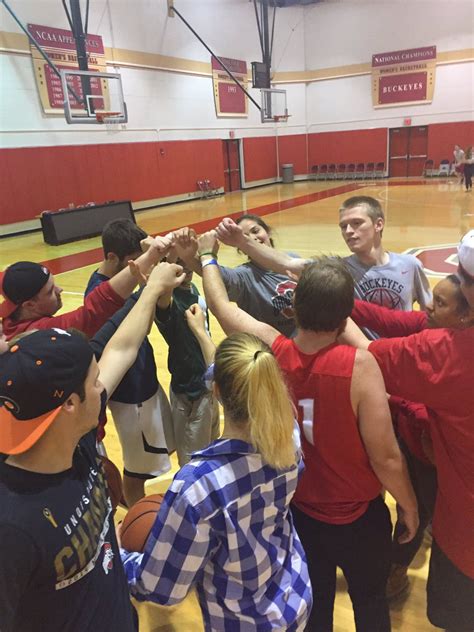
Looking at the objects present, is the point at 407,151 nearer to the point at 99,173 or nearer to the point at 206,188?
the point at 206,188

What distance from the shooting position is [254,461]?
4.56ft

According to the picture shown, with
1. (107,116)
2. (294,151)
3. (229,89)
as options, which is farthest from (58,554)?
(294,151)

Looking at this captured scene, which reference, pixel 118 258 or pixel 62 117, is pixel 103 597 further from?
pixel 62 117

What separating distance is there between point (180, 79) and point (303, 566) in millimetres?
21637

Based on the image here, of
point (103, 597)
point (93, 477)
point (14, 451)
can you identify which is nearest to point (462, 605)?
point (103, 597)

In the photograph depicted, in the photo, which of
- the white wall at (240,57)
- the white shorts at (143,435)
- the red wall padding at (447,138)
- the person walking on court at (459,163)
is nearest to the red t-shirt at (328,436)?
the white shorts at (143,435)

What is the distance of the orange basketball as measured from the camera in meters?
A: 1.77

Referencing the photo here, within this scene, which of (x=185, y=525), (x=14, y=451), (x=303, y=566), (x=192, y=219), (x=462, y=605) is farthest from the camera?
(x=192, y=219)

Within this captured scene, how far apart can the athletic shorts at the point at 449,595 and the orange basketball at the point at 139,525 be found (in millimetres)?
1143

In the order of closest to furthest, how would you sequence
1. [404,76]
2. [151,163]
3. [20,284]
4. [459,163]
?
1. [20,284]
2. [151,163]
3. [459,163]
4. [404,76]

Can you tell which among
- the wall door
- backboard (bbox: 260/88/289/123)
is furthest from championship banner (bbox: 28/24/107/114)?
the wall door

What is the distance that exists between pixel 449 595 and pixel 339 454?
77 cm

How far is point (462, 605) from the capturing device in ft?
6.10

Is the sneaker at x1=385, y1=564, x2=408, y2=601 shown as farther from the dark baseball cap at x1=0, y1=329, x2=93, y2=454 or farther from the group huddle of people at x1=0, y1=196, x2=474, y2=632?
the dark baseball cap at x1=0, y1=329, x2=93, y2=454
